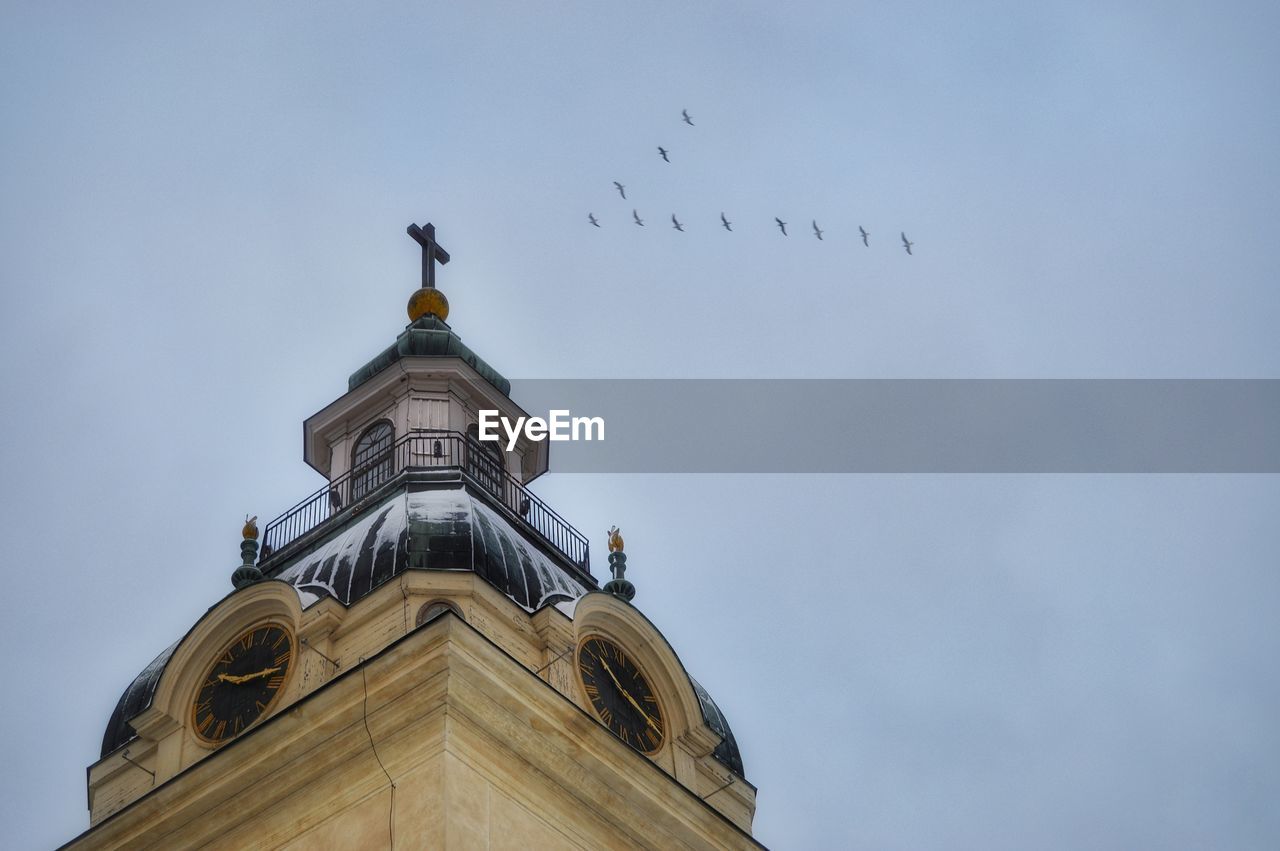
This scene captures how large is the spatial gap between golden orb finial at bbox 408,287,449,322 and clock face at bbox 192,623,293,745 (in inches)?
443

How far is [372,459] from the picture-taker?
1752 inches

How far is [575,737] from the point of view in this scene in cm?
3556

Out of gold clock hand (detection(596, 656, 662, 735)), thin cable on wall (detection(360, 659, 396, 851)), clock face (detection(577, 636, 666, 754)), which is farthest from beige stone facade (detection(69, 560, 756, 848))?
gold clock hand (detection(596, 656, 662, 735))

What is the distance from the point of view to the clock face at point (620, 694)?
123ft

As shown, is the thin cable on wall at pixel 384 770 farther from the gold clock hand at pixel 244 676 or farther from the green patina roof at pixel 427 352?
the green patina roof at pixel 427 352

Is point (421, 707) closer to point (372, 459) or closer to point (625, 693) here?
point (625, 693)

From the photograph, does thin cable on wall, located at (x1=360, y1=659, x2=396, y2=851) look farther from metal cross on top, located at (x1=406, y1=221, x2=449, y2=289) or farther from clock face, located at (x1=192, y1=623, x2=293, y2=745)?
metal cross on top, located at (x1=406, y1=221, x2=449, y2=289)

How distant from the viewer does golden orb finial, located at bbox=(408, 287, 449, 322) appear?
47.8 m

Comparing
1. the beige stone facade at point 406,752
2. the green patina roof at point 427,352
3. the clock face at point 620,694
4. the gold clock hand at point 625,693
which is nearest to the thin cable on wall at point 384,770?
the beige stone facade at point 406,752

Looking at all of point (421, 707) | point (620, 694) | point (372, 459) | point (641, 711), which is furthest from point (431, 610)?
point (372, 459)

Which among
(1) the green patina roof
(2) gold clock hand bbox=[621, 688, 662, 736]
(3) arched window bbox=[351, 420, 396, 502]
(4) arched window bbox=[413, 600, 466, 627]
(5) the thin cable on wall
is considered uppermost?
(1) the green patina roof

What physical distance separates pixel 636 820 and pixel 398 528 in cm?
611

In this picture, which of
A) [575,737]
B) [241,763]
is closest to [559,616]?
[575,737]

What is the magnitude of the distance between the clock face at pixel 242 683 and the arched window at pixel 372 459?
17.3ft
